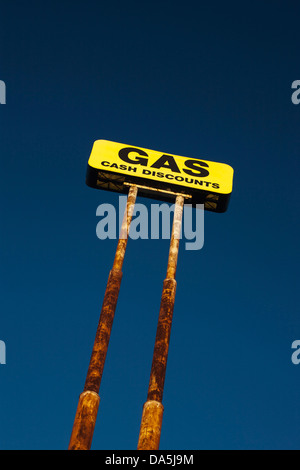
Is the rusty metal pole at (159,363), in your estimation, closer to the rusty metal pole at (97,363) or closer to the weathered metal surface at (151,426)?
the weathered metal surface at (151,426)

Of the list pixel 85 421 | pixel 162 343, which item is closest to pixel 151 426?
pixel 85 421

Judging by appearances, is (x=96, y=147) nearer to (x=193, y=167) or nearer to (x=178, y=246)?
(x=193, y=167)

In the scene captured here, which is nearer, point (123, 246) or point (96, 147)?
point (123, 246)

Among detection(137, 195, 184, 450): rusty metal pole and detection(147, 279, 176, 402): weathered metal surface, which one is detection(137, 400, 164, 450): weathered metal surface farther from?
detection(147, 279, 176, 402): weathered metal surface

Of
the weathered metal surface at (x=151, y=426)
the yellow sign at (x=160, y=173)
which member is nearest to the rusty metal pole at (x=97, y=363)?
the weathered metal surface at (x=151, y=426)
